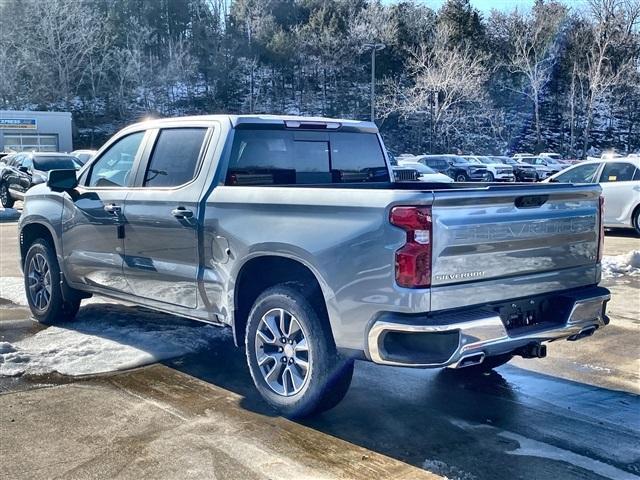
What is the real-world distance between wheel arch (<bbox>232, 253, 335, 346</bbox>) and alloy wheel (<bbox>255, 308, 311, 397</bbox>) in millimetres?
196

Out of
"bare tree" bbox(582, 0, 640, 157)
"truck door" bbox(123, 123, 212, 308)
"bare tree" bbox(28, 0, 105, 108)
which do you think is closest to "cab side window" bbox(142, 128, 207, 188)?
"truck door" bbox(123, 123, 212, 308)

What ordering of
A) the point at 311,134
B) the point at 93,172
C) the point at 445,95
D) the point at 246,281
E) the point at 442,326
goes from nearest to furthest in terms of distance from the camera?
the point at 442,326, the point at 246,281, the point at 311,134, the point at 93,172, the point at 445,95

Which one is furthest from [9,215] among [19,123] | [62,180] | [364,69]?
[364,69]

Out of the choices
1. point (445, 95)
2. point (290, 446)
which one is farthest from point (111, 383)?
point (445, 95)

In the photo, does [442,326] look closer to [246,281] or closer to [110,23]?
[246,281]

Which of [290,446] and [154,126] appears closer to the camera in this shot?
[290,446]

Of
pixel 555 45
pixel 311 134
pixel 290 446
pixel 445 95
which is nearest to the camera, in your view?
pixel 290 446

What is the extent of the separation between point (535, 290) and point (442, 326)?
905mm

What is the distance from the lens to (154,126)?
5.69 m

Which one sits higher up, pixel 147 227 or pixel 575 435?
pixel 147 227

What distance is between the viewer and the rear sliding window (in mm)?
5113

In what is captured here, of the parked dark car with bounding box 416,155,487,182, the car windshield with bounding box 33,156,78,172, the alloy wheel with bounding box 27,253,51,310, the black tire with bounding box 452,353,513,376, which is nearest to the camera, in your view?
the black tire with bounding box 452,353,513,376

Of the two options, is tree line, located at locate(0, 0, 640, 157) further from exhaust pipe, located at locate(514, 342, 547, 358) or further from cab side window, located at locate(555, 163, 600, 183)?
exhaust pipe, located at locate(514, 342, 547, 358)

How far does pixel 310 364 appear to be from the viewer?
4266mm
